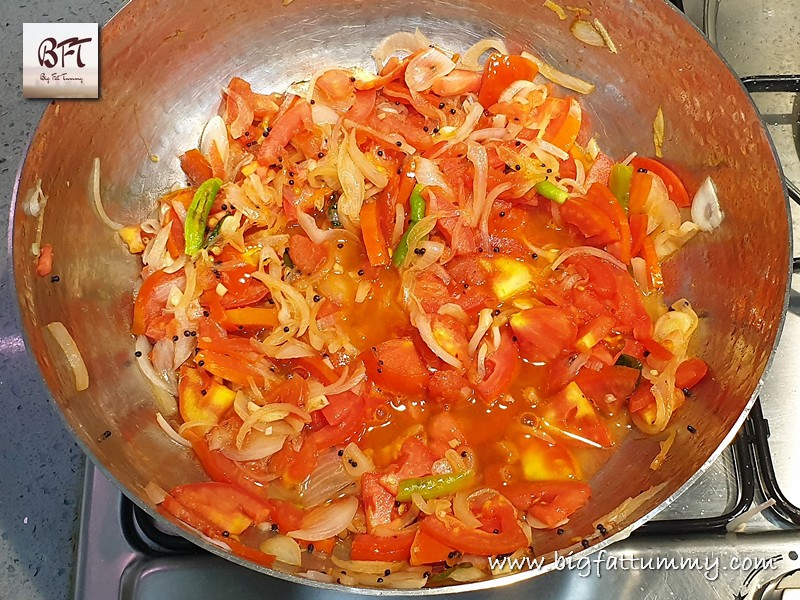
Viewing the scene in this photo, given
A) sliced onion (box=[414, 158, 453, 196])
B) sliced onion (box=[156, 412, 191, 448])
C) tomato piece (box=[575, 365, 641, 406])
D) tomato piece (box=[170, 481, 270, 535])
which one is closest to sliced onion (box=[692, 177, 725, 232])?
tomato piece (box=[575, 365, 641, 406])

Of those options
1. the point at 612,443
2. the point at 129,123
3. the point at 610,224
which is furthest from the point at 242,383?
the point at 610,224

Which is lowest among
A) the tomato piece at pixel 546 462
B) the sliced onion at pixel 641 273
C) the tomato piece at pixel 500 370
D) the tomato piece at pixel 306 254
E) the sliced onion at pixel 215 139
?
the tomato piece at pixel 546 462

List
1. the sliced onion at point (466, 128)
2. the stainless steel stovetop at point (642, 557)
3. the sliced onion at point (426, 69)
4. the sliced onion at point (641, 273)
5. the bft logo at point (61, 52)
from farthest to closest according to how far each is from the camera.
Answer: the sliced onion at point (426, 69) < the sliced onion at point (466, 128) < the sliced onion at point (641, 273) < the bft logo at point (61, 52) < the stainless steel stovetop at point (642, 557)

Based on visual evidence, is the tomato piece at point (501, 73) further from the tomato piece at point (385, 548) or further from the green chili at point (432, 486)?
the tomato piece at point (385, 548)

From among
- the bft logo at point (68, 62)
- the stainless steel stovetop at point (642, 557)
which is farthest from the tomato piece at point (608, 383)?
the bft logo at point (68, 62)

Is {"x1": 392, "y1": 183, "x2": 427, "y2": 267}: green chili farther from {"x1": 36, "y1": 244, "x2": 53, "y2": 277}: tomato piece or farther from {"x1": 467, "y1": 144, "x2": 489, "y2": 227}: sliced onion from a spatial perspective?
{"x1": 36, "y1": 244, "x2": 53, "y2": 277}: tomato piece

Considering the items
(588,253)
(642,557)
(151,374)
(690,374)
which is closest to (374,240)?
(588,253)

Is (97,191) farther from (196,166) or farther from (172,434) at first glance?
(172,434)
